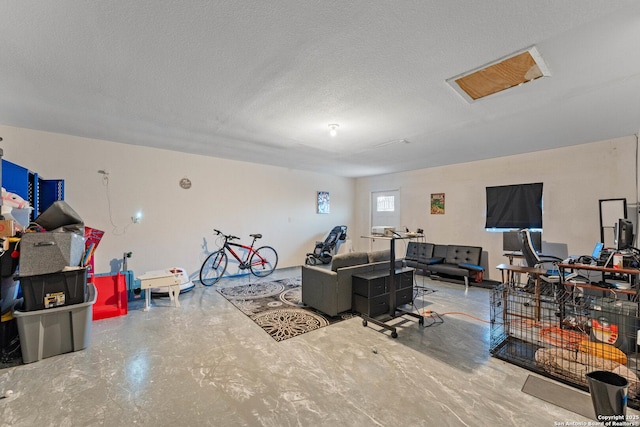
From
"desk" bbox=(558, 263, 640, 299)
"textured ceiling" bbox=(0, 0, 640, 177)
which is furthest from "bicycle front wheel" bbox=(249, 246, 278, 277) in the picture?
"desk" bbox=(558, 263, 640, 299)

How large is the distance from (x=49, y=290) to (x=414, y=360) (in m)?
3.60

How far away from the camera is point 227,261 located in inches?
221

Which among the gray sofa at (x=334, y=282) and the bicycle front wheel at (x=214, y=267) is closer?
the gray sofa at (x=334, y=282)

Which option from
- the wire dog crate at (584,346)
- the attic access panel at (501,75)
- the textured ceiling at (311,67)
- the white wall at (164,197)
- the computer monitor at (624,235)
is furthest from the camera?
the white wall at (164,197)

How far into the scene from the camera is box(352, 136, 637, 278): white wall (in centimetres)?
421

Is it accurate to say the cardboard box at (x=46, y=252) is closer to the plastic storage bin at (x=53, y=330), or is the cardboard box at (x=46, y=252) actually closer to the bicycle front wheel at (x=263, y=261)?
the plastic storage bin at (x=53, y=330)

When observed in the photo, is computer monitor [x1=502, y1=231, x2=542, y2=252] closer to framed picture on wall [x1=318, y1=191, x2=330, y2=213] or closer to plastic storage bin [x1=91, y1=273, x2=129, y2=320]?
framed picture on wall [x1=318, y1=191, x2=330, y2=213]

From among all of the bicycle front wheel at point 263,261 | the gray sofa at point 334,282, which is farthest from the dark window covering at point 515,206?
the bicycle front wheel at point 263,261

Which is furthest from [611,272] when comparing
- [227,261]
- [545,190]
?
[227,261]

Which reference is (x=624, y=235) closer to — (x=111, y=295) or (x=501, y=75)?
(x=501, y=75)

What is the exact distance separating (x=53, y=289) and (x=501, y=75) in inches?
185

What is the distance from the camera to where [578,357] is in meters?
2.35

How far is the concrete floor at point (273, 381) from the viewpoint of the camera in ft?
5.85

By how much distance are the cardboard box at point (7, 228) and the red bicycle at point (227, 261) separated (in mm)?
2847
